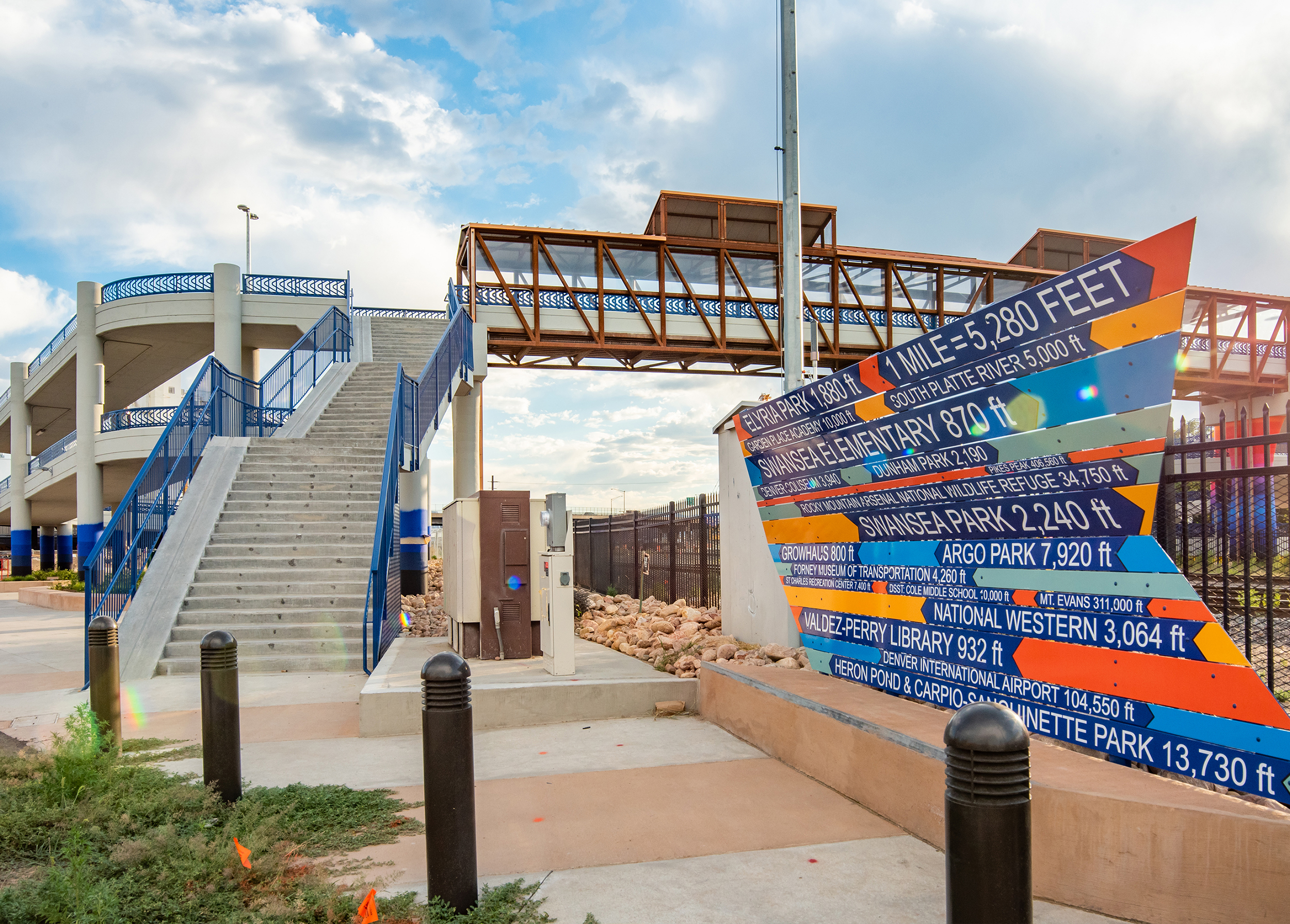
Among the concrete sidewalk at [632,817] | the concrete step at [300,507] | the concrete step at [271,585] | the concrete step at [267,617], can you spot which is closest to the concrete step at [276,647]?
the concrete step at [267,617]

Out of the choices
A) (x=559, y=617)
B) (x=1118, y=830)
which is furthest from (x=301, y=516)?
(x=1118, y=830)

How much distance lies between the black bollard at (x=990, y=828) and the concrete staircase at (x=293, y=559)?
9388 millimetres

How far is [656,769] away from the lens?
6004 millimetres

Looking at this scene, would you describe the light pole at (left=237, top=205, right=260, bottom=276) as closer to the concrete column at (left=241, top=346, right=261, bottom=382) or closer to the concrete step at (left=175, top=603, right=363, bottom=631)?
the concrete column at (left=241, top=346, right=261, bottom=382)

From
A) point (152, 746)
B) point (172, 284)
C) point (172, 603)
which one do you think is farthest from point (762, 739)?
point (172, 284)

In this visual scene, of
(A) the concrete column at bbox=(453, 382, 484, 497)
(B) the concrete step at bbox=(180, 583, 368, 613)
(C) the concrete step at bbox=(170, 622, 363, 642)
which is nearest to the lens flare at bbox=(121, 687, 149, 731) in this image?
(C) the concrete step at bbox=(170, 622, 363, 642)

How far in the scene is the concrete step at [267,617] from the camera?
11.2 metres

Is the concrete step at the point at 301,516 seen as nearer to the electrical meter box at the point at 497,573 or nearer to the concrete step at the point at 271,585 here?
the concrete step at the point at 271,585

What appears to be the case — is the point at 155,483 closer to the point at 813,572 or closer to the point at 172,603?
the point at 172,603

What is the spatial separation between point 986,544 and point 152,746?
620 cm

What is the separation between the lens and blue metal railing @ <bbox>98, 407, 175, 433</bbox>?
28.9 metres

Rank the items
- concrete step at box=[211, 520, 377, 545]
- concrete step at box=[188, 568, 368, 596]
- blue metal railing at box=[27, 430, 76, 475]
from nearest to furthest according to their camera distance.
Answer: concrete step at box=[188, 568, 368, 596]
concrete step at box=[211, 520, 377, 545]
blue metal railing at box=[27, 430, 76, 475]

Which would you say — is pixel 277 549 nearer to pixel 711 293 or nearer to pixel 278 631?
pixel 278 631

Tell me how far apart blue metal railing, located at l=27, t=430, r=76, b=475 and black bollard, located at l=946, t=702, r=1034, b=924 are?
35.1 metres
